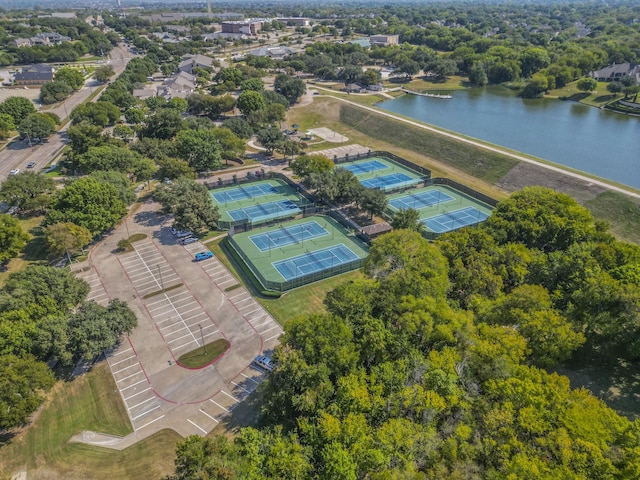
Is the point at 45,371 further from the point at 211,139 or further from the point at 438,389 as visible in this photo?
the point at 211,139

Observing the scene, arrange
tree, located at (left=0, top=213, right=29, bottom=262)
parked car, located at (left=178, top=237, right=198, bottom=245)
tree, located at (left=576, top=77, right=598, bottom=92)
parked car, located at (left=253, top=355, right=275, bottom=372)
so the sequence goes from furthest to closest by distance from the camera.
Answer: tree, located at (left=576, top=77, right=598, bottom=92) < parked car, located at (left=178, top=237, right=198, bottom=245) < tree, located at (left=0, top=213, right=29, bottom=262) < parked car, located at (left=253, top=355, right=275, bottom=372)

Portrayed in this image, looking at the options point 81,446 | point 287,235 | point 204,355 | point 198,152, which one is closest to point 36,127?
point 198,152

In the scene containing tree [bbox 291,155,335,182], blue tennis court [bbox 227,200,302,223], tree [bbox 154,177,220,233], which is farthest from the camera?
tree [bbox 291,155,335,182]

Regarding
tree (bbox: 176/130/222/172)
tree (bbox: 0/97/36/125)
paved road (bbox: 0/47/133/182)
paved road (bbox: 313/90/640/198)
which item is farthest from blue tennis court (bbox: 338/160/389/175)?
tree (bbox: 0/97/36/125)

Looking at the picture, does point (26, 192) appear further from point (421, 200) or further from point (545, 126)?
point (545, 126)

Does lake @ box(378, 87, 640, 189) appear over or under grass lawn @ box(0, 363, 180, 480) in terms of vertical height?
over

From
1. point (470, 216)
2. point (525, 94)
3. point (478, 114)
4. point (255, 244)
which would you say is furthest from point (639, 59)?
point (255, 244)

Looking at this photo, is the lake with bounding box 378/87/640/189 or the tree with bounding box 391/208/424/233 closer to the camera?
the tree with bounding box 391/208/424/233

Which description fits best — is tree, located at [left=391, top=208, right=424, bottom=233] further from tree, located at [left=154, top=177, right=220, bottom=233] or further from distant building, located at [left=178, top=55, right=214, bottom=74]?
distant building, located at [left=178, top=55, right=214, bottom=74]

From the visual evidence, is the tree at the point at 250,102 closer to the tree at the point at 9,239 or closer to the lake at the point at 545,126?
the lake at the point at 545,126
